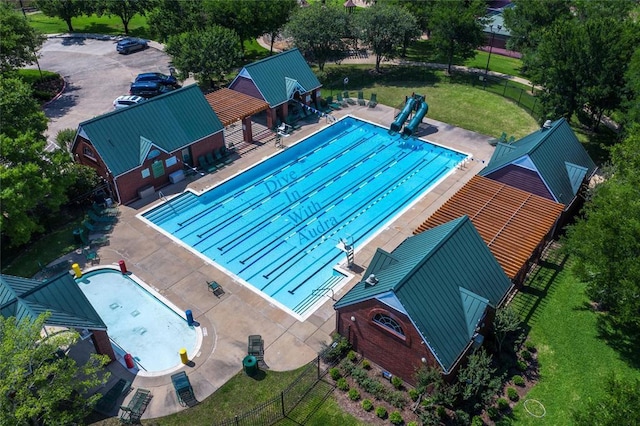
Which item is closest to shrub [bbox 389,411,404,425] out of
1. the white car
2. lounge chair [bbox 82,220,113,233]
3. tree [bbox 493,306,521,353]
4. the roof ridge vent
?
the roof ridge vent

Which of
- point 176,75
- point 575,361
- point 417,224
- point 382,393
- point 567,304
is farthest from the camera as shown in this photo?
point 176,75

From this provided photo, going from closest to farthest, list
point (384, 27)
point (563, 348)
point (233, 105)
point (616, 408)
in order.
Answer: point (616, 408), point (563, 348), point (233, 105), point (384, 27)

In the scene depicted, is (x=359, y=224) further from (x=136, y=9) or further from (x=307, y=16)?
(x=136, y=9)

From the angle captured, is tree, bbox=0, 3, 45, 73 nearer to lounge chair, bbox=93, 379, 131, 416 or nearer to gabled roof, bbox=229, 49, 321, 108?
gabled roof, bbox=229, 49, 321, 108

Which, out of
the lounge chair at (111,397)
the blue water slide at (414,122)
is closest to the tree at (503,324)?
the lounge chair at (111,397)

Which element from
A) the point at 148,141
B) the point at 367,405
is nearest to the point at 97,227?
the point at 148,141

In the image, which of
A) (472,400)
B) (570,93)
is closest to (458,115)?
(570,93)

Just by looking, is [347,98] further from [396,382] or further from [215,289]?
[396,382]
